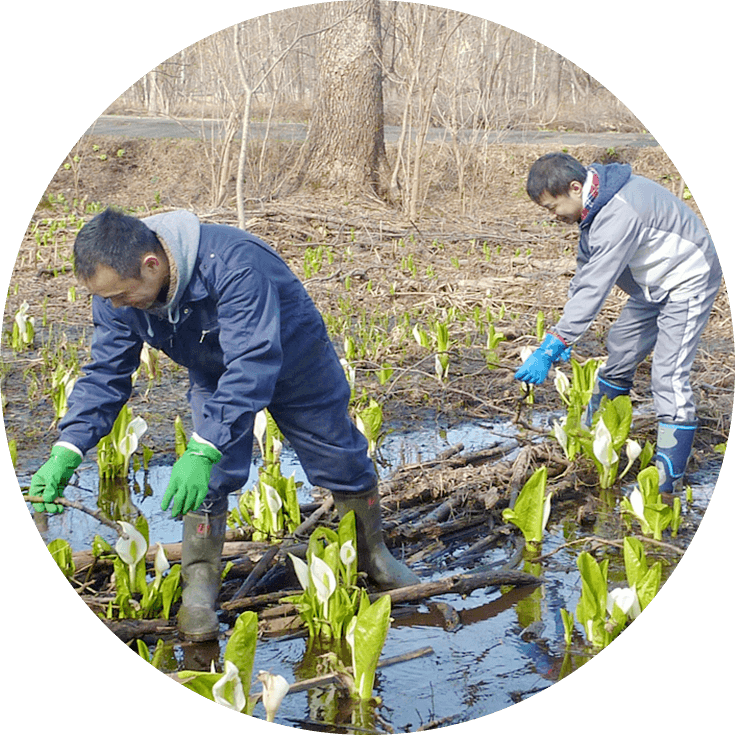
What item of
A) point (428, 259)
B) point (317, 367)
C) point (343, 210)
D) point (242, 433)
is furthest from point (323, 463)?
point (343, 210)

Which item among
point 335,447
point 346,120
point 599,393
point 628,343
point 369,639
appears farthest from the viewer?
point 346,120

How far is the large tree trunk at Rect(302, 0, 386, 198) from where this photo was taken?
9.14 meters

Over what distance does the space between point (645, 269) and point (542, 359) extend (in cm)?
66

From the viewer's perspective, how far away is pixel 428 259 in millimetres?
7625

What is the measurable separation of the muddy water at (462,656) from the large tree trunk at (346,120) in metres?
6.71

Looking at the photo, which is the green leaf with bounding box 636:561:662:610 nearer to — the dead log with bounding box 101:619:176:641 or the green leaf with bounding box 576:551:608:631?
the green leaf with bounding box 576:551:608:631

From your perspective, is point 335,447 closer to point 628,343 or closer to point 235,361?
point 235,361

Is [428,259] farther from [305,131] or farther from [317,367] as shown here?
[317,367]

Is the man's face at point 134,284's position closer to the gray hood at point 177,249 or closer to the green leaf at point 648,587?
the gray hood at point 177,249

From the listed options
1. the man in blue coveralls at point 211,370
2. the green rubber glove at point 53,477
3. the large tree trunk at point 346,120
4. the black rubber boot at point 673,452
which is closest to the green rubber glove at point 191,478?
the man in blue coveralls at point 211,370

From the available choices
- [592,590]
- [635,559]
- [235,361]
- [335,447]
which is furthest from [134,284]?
[635,559]

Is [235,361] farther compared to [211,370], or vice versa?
[211,370]

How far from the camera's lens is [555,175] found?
133 inches

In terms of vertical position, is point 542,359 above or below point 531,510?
above
